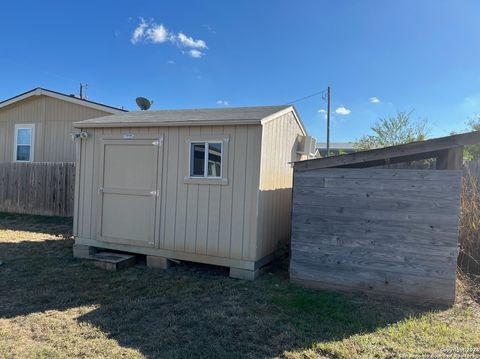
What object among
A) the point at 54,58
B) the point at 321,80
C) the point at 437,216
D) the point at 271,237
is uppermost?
the point at 321,80

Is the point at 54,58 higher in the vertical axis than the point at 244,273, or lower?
higher

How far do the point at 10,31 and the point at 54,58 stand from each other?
1.92m

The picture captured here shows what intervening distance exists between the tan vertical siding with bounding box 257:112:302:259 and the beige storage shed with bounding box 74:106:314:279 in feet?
0.06

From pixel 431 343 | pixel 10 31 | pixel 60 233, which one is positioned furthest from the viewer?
pixel 10 31

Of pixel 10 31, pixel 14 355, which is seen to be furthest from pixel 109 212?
pixel 10 31

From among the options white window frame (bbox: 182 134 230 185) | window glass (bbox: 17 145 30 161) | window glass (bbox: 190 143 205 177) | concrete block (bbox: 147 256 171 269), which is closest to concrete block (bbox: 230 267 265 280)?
concrete block (bbox: 147 256 171 269)

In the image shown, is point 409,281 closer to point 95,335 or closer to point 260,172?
point 260,172

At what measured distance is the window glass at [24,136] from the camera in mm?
12266

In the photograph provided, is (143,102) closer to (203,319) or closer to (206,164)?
(206,164)

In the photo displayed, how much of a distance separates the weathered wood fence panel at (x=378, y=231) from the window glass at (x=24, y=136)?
37.9 ft

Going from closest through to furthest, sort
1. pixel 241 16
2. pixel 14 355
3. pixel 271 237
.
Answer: pixel 14 355 < pixel 271 237 < pixel 241 16

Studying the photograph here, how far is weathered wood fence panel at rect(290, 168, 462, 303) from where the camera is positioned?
4.00 meters

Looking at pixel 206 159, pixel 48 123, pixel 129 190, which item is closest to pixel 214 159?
pixel 206 159

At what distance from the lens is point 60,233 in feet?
27.7
